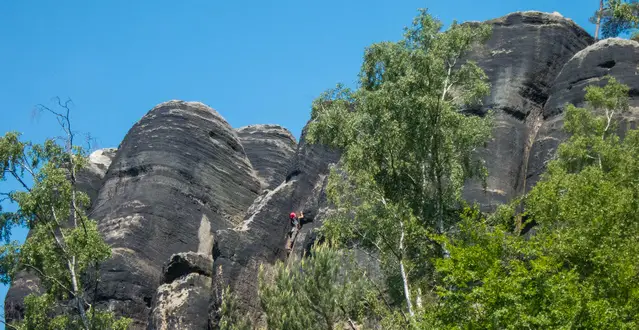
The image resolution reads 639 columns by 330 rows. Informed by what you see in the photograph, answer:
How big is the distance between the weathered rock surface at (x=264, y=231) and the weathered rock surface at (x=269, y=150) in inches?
185

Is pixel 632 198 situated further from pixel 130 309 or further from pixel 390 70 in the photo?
pixel 130 309

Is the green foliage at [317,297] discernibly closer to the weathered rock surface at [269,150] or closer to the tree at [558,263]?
the tree at [558,263]

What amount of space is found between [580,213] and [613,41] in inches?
925

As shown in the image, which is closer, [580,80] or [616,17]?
[580,80]

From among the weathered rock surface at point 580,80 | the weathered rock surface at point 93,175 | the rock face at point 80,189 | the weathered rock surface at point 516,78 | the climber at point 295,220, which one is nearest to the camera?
the weathered rock surface at point 516,78

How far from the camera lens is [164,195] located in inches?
1960

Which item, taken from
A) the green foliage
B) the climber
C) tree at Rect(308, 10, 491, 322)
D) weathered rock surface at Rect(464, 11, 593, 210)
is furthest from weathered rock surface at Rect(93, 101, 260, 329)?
weathered rock surface at Rect(464, 11, 593, 210)

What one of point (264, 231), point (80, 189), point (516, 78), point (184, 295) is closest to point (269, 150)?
point (80, 189)

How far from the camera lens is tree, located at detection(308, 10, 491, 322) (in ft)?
101

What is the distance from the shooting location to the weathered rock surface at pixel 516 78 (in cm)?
4291

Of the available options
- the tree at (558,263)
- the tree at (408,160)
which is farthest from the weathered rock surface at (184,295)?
the tree at (558,263)

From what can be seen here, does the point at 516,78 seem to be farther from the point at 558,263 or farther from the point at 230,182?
the point at 558,263

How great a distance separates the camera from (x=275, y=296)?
32188mm

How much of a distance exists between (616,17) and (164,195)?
33.6 metres
